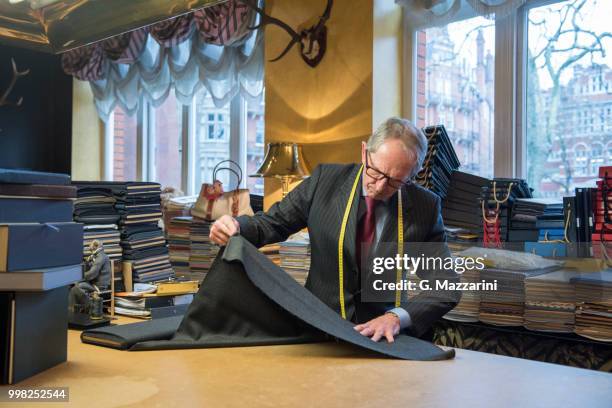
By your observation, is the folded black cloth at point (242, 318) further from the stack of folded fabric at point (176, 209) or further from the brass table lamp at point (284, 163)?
the stack of folded fabric at point (176, 209)

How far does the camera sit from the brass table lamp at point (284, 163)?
3.63 meters

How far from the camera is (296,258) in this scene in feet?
10.3

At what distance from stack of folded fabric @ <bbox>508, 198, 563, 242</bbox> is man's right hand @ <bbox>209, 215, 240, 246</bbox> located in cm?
143

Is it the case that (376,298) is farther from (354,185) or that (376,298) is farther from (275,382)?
(275,382)

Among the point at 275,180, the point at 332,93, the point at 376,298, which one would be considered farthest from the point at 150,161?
the point at 376,298

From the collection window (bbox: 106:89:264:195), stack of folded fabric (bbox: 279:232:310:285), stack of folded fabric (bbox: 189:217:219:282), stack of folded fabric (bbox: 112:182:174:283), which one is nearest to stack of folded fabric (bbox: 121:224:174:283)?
stack of folded fabric (bbox: 112:182:174:283)

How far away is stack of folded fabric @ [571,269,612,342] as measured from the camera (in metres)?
2.39

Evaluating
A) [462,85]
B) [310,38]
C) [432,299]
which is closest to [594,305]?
[432,299]

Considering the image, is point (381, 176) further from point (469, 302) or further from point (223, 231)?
point (469, 302)

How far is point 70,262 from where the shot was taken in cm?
148

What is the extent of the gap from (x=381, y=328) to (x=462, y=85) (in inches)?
85.5

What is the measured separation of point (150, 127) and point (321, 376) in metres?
5.04

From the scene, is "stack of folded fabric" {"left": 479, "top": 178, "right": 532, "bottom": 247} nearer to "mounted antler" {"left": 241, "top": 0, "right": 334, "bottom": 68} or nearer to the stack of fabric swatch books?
the stack of fabric swatch books

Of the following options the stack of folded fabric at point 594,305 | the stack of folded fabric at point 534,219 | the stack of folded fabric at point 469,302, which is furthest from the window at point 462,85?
the stack of folded fabric at point 594,305
